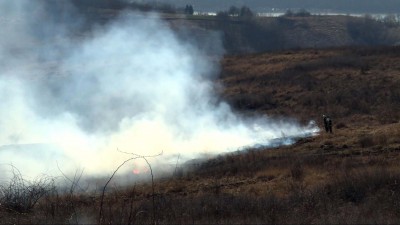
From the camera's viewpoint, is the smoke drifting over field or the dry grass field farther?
the smoke drifting over field

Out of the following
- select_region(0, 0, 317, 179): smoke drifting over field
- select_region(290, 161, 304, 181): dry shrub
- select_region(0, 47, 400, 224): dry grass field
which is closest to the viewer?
select_region(0, 47, 400, 224): dry grass field

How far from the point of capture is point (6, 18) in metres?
33.3

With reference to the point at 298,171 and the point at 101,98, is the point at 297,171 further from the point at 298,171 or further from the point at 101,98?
the point at 101,98

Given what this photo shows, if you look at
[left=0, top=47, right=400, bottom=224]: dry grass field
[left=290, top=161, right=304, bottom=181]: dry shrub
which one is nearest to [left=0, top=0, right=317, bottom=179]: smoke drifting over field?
[left=0, top=47, right=400, bottom=224]: dry grass field

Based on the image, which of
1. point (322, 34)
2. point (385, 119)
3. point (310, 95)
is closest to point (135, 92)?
point (310, 95)

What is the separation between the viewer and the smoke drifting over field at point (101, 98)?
70.8ft

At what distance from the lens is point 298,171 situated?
1612 centimetres

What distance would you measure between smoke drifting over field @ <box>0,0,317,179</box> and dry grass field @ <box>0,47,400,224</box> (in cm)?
305

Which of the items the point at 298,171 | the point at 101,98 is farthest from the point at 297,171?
the point at 101,98

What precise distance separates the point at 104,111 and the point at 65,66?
11618mm

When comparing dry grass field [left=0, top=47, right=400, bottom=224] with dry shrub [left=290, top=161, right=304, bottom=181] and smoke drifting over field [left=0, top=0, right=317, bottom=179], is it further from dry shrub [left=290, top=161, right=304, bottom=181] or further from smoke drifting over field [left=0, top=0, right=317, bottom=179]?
smoke drifting over field [left=0, top=0, right=317, bottom=179]

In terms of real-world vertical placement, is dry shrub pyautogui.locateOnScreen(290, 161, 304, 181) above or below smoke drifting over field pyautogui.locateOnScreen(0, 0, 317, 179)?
below

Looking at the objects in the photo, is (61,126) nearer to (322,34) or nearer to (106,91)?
(106,91)

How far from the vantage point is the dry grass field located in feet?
27.5
